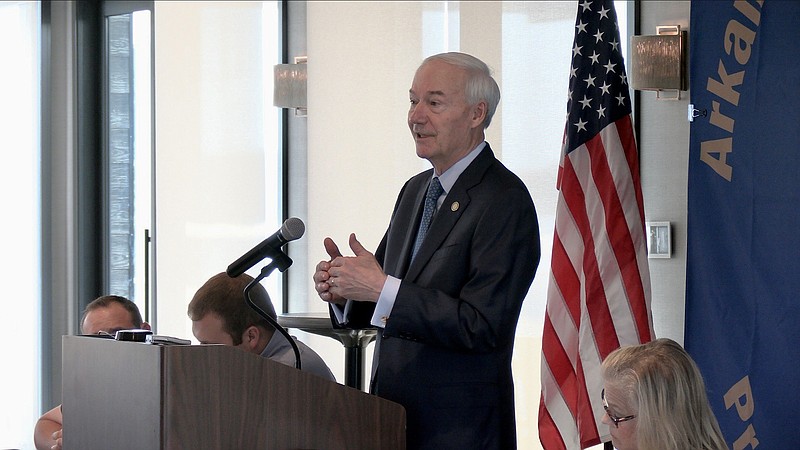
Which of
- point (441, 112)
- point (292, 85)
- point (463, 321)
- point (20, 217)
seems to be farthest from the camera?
point (20, 217)

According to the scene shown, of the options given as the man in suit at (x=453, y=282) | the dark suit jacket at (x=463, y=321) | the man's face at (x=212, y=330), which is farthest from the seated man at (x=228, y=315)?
the dark suit jacket at (x=463, y=321)

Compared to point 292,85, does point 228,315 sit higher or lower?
lower

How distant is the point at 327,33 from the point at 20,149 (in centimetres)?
189

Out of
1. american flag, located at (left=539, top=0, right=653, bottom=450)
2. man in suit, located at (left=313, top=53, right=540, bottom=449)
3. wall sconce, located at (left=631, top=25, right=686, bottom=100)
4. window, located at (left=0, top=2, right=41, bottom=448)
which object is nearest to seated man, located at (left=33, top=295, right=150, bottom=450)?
man in suit, located at (left=313, top=53, right=540, bottom=449)

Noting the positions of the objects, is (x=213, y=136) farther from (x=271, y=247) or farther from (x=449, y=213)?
(x=271, y=247)

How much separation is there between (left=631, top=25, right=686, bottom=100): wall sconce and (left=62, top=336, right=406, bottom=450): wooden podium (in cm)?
246

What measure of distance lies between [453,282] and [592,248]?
1.59 meters

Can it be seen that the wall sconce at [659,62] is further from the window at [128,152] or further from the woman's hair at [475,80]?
the window at [128,152]

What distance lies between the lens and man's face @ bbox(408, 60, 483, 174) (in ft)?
7.67

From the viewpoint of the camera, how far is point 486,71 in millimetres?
2410

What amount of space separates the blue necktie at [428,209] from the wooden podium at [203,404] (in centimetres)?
43

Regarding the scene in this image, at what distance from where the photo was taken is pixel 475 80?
2.37 metres

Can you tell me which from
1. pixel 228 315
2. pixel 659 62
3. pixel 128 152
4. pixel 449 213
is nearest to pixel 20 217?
pixel 128 152

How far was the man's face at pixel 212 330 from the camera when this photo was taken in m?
2.55
